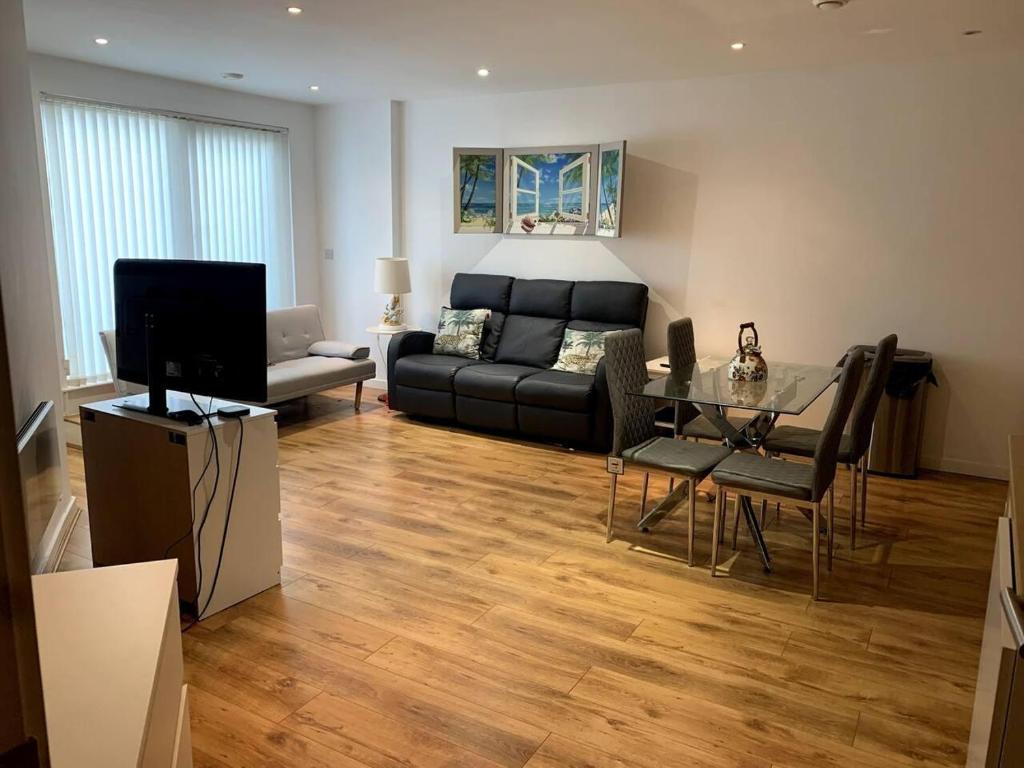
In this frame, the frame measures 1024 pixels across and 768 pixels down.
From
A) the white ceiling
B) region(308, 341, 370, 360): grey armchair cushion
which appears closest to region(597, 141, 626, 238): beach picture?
the white ceiling

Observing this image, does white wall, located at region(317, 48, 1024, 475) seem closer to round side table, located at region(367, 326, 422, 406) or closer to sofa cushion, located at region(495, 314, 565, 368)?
sofa cushion, located at region(495, 314, 565, 368)

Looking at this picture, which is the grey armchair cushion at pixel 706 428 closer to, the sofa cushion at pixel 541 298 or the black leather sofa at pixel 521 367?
the black leather sofa at pixel 521 367

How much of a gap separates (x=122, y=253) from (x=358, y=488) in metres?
2.73

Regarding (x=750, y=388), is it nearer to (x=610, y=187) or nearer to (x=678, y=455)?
(x=678, y=455)

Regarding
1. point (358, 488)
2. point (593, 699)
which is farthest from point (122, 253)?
point (593, 699)

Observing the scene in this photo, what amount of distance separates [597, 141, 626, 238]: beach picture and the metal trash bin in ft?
6.81

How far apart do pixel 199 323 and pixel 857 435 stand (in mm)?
2922

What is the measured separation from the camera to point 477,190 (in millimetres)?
6133

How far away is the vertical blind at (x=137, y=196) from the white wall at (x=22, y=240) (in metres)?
2.12

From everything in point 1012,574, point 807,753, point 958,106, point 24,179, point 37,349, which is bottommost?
point 807,753

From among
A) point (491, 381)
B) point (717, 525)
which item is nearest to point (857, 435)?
point (717, 525)

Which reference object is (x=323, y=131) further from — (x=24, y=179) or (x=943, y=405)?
(x=943, y=405)

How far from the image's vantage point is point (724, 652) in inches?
109

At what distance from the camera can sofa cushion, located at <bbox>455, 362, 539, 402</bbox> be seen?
536 centimetres
